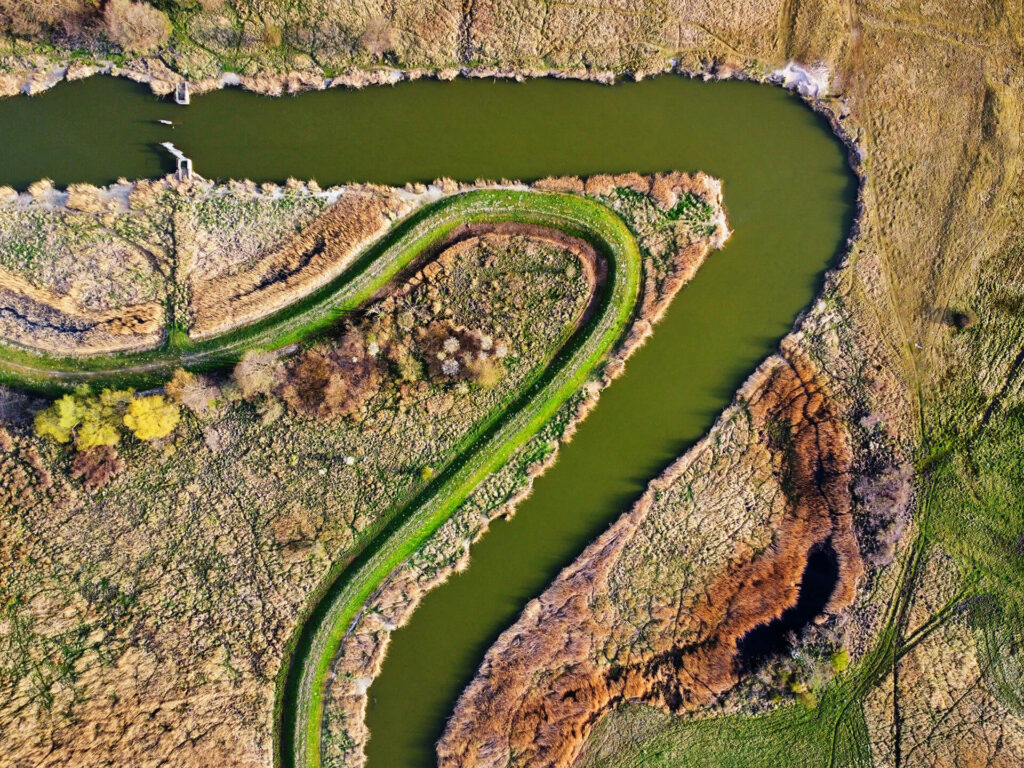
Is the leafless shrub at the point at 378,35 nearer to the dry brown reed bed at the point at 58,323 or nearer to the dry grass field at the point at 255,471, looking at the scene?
the dry grass field at the point at 255,471

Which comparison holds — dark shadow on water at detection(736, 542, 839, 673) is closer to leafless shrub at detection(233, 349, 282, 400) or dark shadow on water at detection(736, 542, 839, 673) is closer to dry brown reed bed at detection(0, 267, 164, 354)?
leafless shrub at detection(233, 349, 282, 400)

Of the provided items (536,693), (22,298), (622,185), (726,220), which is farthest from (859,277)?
(22,298)

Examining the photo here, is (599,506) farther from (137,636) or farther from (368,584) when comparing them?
(137,636)

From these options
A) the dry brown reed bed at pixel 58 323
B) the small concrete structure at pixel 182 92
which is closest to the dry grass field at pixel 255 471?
the dry brown reed bed at pixel 58 323

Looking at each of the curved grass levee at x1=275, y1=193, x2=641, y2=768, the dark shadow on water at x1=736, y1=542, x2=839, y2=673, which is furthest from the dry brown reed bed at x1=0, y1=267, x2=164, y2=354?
the dark shadow on water at x1=736, y1=542, x2=839, y2=673

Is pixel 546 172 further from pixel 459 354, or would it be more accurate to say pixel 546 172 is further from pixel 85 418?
pixel 85 418

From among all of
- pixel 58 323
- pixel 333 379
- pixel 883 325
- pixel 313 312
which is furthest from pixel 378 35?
pixel 883 325
